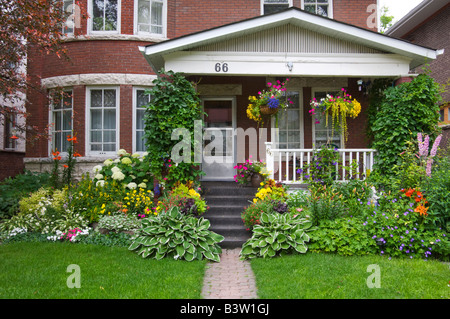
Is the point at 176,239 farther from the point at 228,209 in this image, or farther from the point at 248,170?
the point at 248,170

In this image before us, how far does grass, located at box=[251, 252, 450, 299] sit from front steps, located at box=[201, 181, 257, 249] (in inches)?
44.9

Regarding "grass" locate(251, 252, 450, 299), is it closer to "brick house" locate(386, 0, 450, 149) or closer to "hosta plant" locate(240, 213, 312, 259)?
"hosta plant" locate(240, 213, 312, 259)

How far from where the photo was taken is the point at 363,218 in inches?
230

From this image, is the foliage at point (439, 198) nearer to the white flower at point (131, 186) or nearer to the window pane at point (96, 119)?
the white flower at point (131, 186)

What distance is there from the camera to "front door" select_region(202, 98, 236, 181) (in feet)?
31.0

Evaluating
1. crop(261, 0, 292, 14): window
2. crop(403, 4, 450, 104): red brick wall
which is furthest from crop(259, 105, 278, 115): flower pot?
crop(403, 4, 450, 104): red brick wall

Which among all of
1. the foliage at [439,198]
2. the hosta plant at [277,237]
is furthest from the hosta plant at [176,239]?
the foliage at [439,198]

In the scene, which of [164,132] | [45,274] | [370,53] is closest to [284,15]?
[370,53]

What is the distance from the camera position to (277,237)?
18.1 feet

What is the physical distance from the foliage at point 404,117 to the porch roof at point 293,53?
23.8 inches

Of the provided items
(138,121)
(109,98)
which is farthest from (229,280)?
(109,98)

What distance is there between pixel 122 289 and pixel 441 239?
182 inches

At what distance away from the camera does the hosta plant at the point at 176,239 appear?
5445mm

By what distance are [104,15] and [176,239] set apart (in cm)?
769
